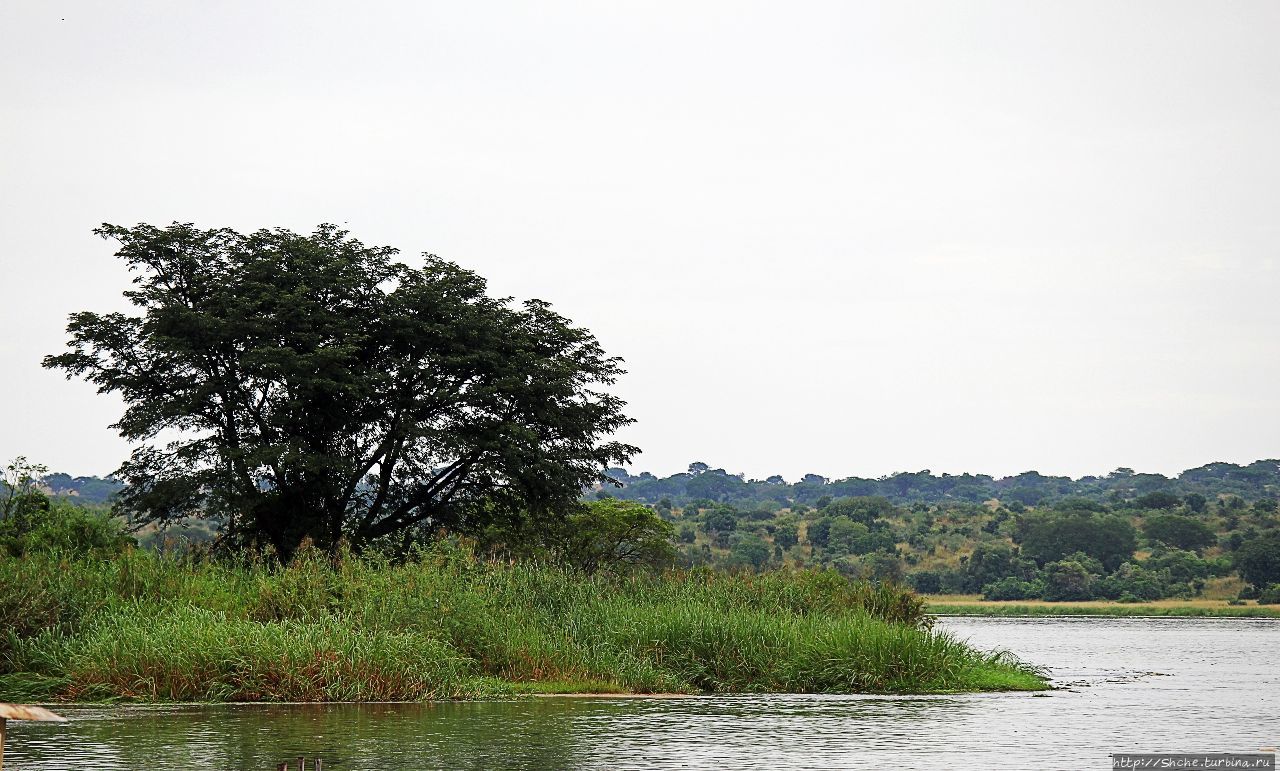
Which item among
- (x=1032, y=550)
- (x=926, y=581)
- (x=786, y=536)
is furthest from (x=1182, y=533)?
(x=786, y=536)

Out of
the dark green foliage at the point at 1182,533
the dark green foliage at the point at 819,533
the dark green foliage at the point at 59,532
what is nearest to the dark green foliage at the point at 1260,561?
the dark green foliage at the point at 1182,533

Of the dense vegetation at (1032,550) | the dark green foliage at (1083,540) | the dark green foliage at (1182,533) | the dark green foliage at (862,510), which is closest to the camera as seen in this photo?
the dense vegetation at (1032,550)

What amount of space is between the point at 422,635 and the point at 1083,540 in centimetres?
9186

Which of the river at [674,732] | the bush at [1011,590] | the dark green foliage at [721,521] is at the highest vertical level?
the dark green foliage at [721,521]

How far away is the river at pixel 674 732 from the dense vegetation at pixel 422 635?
1.03 metres

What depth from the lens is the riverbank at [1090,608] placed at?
94.8 m

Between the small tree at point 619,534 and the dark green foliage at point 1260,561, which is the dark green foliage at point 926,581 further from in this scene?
the small tree at point 619,534

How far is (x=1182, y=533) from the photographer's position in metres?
115

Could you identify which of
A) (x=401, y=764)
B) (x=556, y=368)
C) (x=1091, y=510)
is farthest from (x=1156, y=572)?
(x=401, y=764)

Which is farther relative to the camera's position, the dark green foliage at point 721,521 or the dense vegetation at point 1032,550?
the dark green foliage at point 721,521

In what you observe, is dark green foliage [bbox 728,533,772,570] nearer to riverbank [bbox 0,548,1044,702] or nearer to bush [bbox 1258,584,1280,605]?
→ bush [bbox 1258,584,1280,605]

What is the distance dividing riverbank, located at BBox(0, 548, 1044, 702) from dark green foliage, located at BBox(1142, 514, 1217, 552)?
286 ft

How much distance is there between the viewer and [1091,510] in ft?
422

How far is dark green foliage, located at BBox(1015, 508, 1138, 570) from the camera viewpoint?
4377 inches
